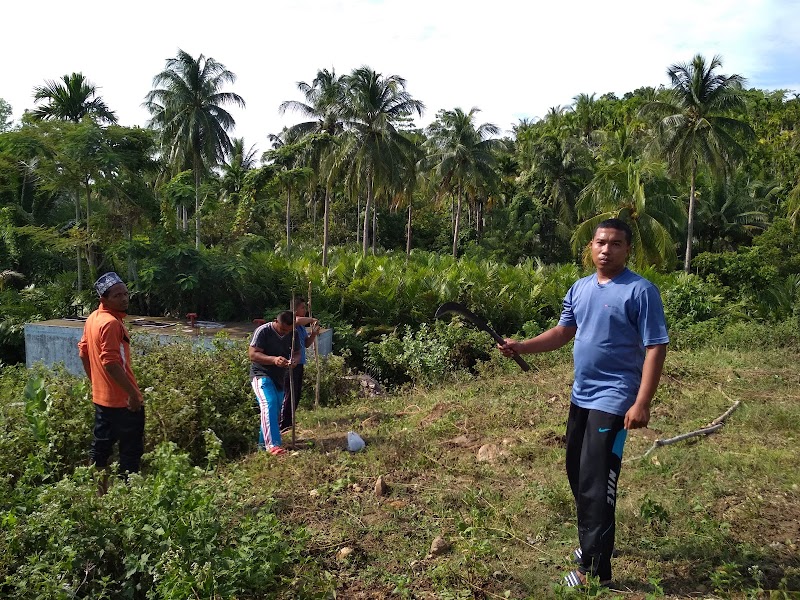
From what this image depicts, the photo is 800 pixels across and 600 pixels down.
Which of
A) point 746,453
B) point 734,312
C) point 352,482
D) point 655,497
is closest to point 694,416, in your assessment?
point 746,453

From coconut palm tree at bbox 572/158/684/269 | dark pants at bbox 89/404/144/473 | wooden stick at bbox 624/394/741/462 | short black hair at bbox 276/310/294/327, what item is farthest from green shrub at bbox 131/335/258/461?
coconut palm tree at bbox 572/158/684/269

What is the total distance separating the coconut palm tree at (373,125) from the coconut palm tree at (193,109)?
20.1 ft

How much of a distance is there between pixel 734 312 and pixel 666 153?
43.1ft

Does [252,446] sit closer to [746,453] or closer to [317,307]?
[746,453]

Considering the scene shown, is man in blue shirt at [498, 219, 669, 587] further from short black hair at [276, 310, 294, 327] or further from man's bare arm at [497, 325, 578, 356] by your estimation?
short black hair at [276, 310, 294, 327]

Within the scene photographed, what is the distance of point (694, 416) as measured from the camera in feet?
20.9

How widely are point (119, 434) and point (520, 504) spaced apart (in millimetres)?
2629

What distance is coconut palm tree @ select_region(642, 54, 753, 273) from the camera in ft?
83.6

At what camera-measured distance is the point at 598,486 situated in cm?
304

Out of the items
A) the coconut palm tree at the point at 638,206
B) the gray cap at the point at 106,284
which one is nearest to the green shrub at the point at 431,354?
the gray cap at the point at 106,284

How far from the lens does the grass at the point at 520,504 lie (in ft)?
11.0

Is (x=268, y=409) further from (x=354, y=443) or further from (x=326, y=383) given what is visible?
(x=326, y=383)

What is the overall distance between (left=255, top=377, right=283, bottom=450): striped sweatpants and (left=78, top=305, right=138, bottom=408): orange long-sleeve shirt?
1.40 metres

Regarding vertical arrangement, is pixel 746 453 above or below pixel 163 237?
below
